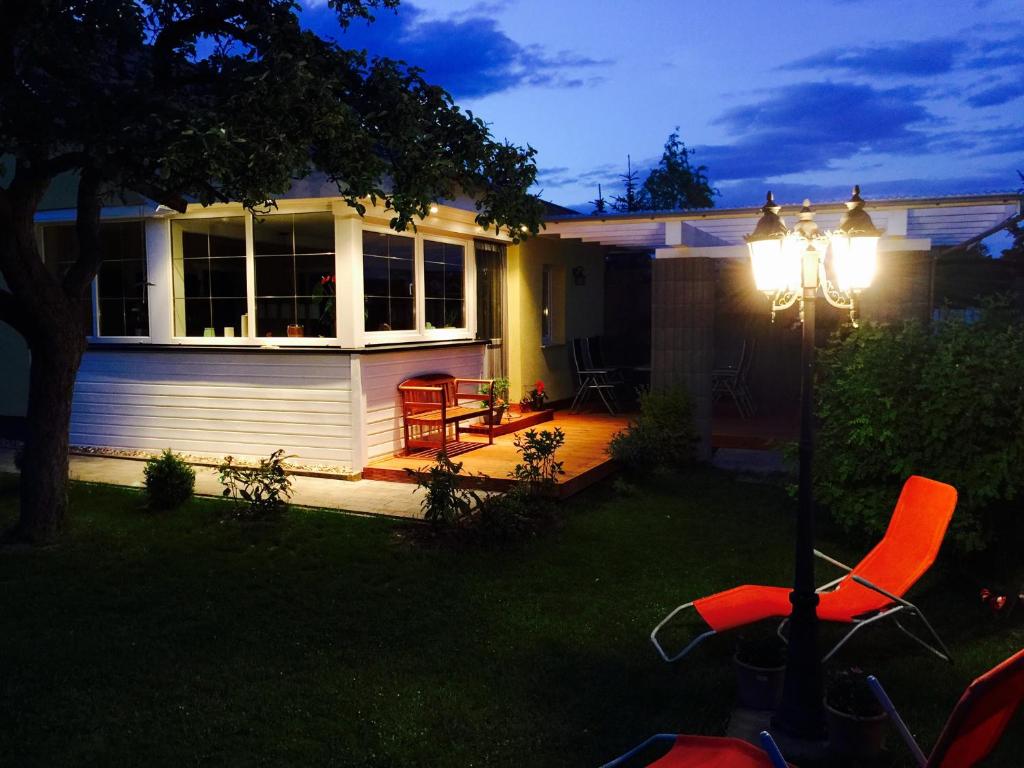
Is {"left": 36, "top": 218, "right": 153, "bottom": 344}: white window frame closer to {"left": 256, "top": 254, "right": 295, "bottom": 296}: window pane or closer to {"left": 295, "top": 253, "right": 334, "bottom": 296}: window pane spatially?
{"left": 256, "top": 254, "right": 295, "bottom": 296}: window pane

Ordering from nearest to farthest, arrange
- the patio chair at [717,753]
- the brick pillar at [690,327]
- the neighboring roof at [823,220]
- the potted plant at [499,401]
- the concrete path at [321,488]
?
the patio chair at [717,753], the concrete path at [321,488], the neighboring roof at [823,220], the brick pillar at [690,327], the potted plant at [499,401]

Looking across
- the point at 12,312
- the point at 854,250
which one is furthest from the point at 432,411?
the point at 854,250

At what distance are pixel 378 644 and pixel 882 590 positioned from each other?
2560 mm

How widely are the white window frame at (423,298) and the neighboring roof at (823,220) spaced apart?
115cm

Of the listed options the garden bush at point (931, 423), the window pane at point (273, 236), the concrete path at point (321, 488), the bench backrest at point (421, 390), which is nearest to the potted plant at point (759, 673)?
the garden bush at point (931, 423)

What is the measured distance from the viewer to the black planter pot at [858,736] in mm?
3160

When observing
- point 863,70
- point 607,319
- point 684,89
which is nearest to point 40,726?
point 607,319

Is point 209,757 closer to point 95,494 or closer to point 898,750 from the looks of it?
point 898,750

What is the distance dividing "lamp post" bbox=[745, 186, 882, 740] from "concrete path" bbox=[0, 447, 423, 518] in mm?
4000

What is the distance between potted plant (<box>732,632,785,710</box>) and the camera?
3.61 m

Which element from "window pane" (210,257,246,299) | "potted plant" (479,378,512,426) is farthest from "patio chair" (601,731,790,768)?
"window pane" (210,257,246,299)

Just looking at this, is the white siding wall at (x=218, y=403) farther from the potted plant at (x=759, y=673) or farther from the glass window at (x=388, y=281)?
the potted plant at (x=759, y=673)

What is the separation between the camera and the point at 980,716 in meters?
2.16

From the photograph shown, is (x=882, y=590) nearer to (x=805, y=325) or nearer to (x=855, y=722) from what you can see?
(x=855, y=722)
